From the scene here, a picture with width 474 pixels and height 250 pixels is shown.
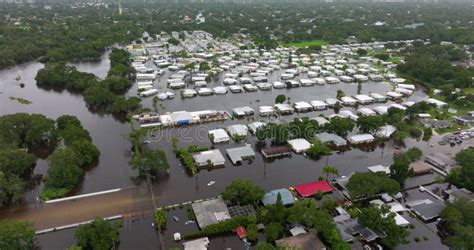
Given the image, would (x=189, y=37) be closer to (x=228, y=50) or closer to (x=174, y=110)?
(x=228, y=50)

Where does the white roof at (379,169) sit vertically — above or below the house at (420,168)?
above

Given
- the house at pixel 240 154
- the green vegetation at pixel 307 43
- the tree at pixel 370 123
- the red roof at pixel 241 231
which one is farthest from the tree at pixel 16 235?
the green vegetation at pixel 307 43

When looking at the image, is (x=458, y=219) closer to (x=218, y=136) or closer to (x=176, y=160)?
(x=218, y=136)

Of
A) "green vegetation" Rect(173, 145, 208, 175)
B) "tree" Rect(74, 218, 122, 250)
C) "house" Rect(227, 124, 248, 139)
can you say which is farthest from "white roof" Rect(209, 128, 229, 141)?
"tree" Rect(74, 218, 122, 250)

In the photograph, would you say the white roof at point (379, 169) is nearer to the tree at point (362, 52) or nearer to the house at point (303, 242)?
the house at point (303, 242)

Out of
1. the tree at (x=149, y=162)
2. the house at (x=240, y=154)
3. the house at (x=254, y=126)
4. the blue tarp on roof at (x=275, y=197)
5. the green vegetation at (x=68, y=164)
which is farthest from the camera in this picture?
the house at (x=254, y=126)

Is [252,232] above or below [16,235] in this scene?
below

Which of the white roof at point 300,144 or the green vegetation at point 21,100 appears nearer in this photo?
the white roof at point 300,144

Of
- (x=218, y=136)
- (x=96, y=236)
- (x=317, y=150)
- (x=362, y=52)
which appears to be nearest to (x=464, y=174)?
(x=317, y=150)
